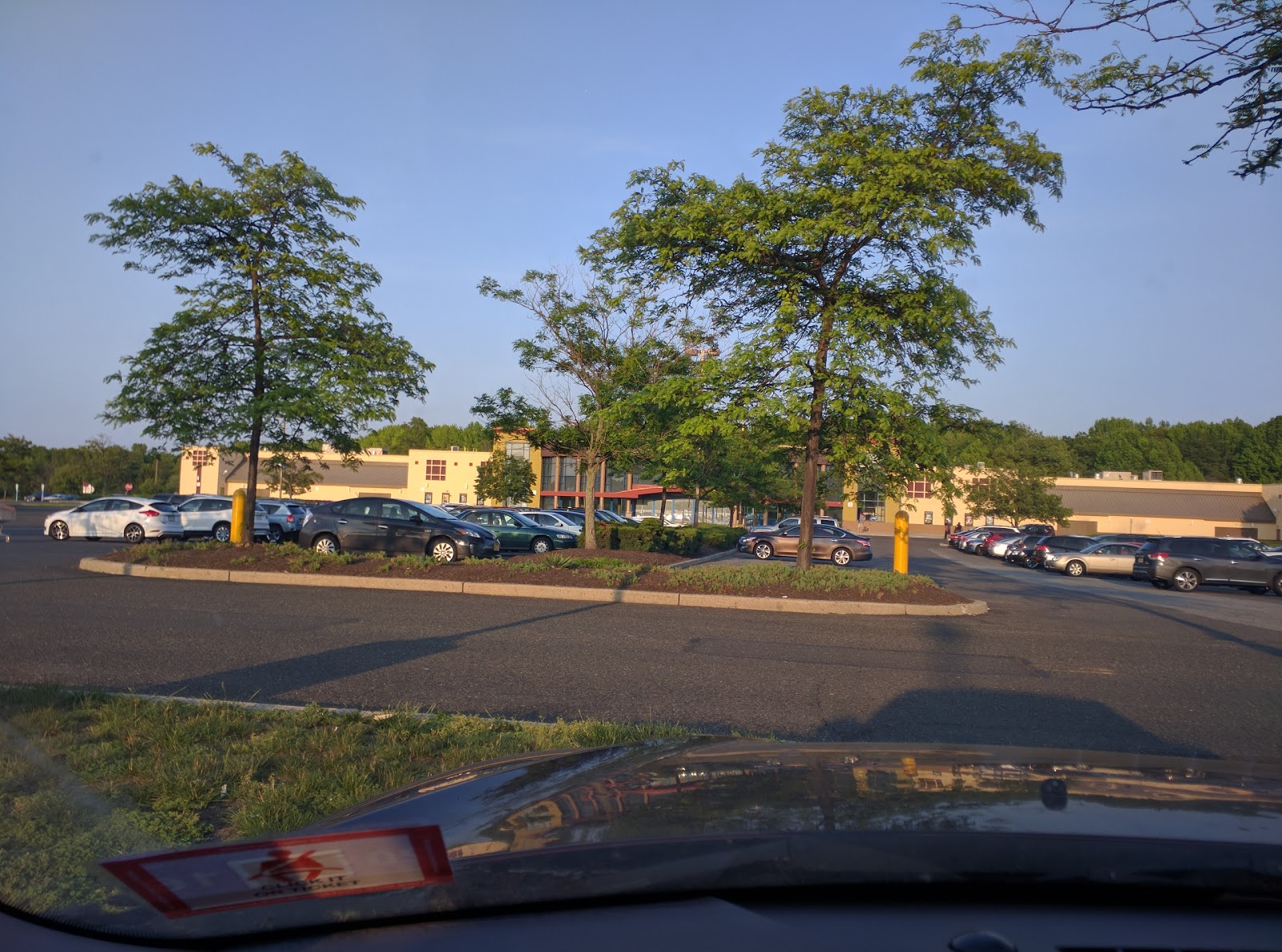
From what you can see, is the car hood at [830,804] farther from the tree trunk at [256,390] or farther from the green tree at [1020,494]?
the green tree at [1020,494]

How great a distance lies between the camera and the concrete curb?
1470 centimetres

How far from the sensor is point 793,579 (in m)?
15.9

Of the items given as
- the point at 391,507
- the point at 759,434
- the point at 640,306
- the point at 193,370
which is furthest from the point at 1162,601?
the point at 193,370

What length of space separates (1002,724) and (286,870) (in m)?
6.48

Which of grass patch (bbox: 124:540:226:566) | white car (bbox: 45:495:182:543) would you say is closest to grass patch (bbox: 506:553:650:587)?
grass patch (bbox: 124:540:226:566)

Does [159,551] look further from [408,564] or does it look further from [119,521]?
[119,521]

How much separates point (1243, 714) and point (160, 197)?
58.2 ft

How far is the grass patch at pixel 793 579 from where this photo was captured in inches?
612

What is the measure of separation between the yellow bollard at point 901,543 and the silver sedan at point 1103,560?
680 inches

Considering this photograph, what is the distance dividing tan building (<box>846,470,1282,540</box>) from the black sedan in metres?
59.7

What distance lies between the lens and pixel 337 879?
1.74 metres

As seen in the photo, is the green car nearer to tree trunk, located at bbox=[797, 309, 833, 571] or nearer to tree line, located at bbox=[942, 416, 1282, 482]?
tree trunk, located at bbox=[797, 309, 833, 571]

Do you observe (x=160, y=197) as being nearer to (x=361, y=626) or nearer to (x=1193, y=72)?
(x=361, y=626)

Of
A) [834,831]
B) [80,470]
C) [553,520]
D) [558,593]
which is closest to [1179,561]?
[553,520]
